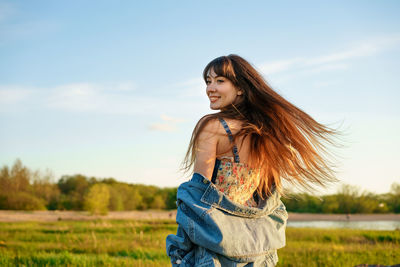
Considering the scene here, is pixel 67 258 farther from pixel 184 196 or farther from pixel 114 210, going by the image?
pixel 114 210

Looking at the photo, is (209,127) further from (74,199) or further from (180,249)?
(74,199)

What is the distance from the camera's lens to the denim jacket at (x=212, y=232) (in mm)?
2207

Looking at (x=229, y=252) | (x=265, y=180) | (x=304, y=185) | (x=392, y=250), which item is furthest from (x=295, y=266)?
(x=229, y=252)

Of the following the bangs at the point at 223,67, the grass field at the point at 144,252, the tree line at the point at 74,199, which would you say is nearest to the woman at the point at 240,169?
the bangs at the point at 223,67

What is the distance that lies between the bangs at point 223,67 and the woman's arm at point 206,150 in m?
0.57

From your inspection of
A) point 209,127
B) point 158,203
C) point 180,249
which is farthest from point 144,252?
point 158,203

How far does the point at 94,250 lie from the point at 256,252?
8402 mm

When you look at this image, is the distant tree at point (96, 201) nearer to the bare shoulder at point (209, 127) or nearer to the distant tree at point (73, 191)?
the distant tree at point (73, 191)

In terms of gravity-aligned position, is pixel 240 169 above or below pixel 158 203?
above

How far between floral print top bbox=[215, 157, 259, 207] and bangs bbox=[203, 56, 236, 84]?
2.40ft

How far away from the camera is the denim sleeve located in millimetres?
2262

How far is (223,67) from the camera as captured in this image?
277cm

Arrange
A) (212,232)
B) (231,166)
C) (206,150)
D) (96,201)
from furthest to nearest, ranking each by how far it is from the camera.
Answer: (96,201), (231,166), (206,150), (212,232)

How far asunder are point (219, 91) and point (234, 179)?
2.41 ft
